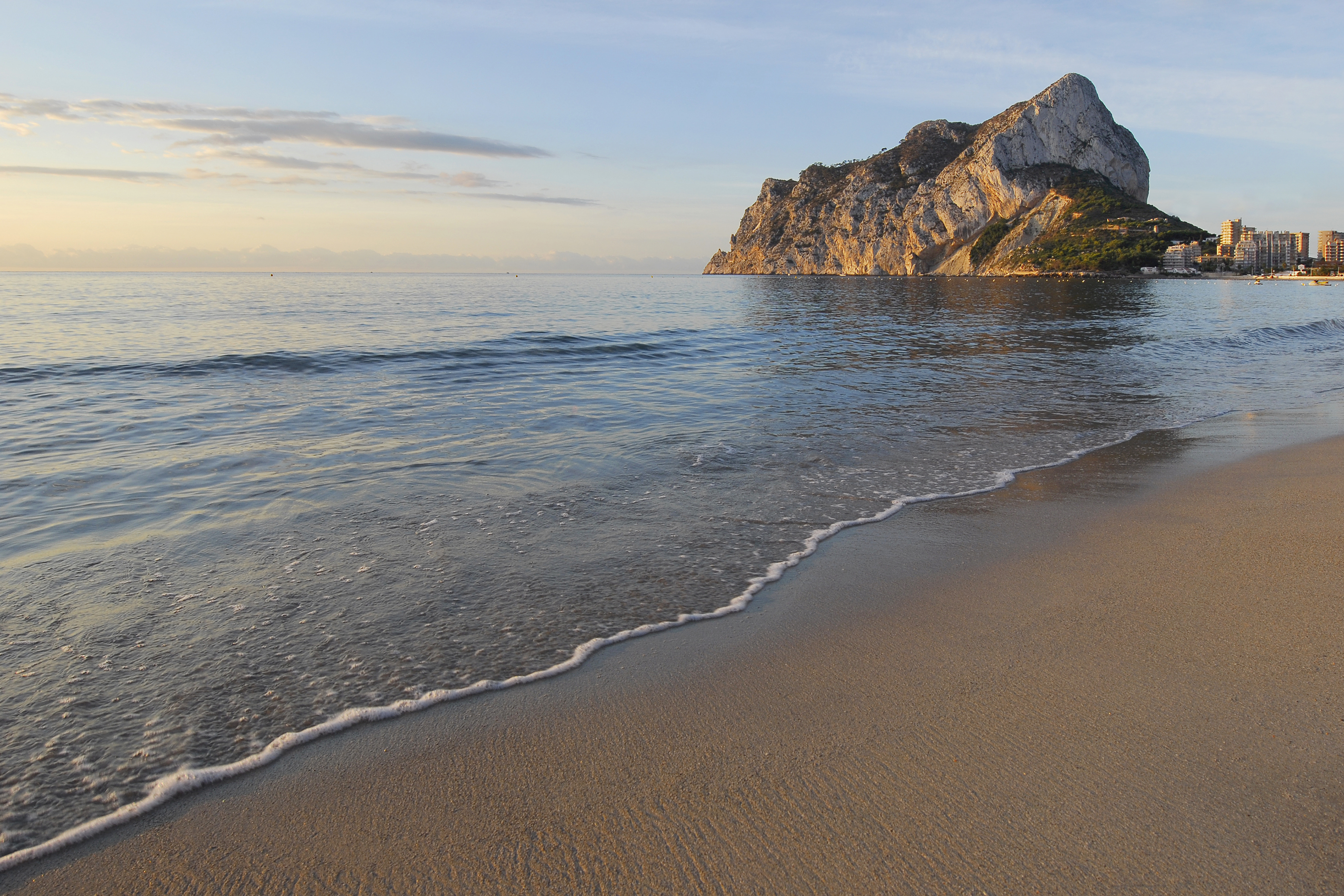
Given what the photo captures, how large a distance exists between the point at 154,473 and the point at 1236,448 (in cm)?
1172

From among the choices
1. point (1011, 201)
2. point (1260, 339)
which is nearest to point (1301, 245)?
point (1011, 201)

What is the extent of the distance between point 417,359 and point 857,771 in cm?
1731

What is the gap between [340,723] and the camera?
10.1ft

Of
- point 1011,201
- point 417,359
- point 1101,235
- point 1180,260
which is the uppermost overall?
point 1011,201

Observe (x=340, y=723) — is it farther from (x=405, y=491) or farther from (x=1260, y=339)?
(x=1260, y=339)

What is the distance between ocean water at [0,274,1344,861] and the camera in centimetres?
332

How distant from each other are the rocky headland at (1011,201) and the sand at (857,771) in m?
120

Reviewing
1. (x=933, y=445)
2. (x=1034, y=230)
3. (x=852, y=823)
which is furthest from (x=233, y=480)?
(x=1034, y=230)

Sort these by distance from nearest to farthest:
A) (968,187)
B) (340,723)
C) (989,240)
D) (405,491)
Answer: (340,723)
(405,491)
(989,240)
(968,187)

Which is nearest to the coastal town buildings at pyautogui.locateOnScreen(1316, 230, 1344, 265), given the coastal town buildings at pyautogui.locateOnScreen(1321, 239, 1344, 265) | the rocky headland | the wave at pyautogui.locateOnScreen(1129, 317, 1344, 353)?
the coastal town buildings at pyautogui.locateOnScreen(1321, 239, 1344, 265)

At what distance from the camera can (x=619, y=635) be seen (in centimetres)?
384

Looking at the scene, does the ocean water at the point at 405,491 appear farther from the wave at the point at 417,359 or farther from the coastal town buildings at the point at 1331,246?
the coastal town buildings at the point at 1331,246

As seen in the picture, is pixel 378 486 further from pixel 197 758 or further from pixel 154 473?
pixel 197 758

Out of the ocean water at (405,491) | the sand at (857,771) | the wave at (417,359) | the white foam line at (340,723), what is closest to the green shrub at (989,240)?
the ocean water at (405,491)
